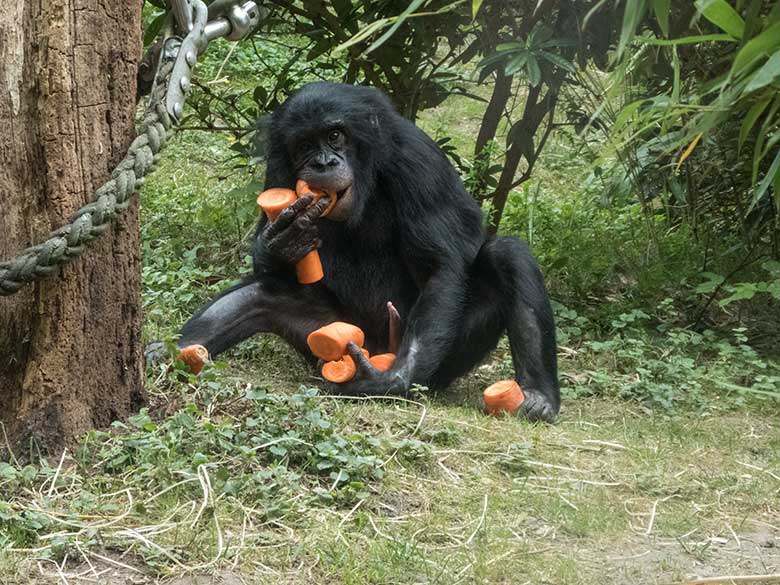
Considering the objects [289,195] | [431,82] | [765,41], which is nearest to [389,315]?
[289,195]

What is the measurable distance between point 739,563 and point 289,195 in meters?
2.98

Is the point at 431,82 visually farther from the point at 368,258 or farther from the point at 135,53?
the point at 135,53

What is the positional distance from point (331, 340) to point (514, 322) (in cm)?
93

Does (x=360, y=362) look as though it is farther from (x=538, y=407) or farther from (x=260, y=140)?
(x=260, y=140)

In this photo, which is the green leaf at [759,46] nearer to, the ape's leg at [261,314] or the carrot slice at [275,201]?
the carrot slice at [275,201]

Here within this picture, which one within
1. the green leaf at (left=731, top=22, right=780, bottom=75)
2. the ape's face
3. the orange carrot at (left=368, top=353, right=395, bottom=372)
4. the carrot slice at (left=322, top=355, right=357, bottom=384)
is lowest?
the orange carrot at (left=368, top=353, right=395, bottom=372)

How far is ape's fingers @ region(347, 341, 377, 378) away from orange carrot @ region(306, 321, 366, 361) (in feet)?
0.15

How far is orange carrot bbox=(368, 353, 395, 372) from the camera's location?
5719 millimetres

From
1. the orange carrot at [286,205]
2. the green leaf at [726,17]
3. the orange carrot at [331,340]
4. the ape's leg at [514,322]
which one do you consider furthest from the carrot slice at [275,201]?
the green leaf at [726,17]

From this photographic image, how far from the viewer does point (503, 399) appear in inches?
209

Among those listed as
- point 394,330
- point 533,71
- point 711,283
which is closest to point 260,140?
point 394,330

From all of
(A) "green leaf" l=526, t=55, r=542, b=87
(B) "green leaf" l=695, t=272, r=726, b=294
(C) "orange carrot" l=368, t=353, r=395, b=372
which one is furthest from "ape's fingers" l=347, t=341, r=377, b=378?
(B) "green leaf" l=695, t=272, r=726, b=294

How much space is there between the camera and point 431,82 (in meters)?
7.86

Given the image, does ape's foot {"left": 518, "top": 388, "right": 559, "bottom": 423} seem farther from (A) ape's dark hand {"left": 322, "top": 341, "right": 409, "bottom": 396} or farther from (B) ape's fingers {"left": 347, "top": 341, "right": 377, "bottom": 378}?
(B) ape's fingers {"left": 347, "top": 341, "right": 377, "bottom": 378}
